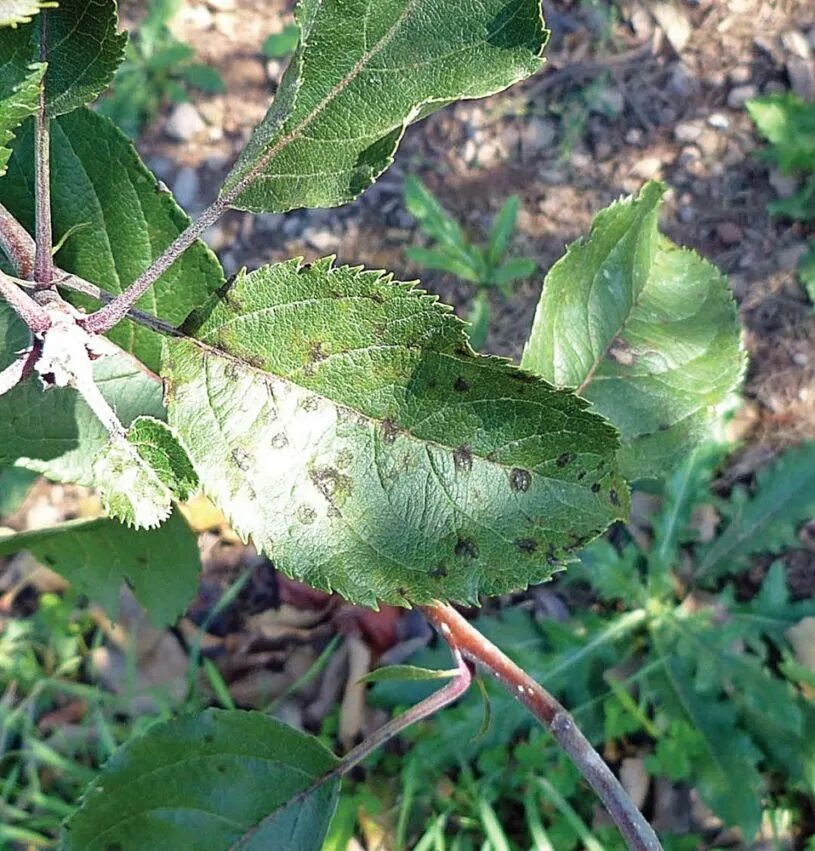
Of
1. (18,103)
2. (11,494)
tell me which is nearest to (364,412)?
(18,103)

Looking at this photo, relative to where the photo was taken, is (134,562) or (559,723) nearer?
(559,723)

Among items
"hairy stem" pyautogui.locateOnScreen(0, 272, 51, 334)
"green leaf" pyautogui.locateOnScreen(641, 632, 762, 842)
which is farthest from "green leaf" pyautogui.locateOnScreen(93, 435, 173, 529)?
"green leaf" pyautogui.locateOnScreen(641, 632, 762, 842)

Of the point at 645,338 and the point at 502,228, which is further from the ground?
the point at 645,338

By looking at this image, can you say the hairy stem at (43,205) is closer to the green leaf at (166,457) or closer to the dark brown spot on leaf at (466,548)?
the green leaf at (166,457)

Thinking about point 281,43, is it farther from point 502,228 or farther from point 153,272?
point 153,272

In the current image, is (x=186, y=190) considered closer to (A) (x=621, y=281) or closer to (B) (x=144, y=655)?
(B) (x=144, y=655)

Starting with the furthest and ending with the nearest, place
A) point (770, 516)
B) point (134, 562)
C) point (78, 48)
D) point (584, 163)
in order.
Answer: point (584, 163)
point (770, 516)
point (134, 562)
point (78, 48)
